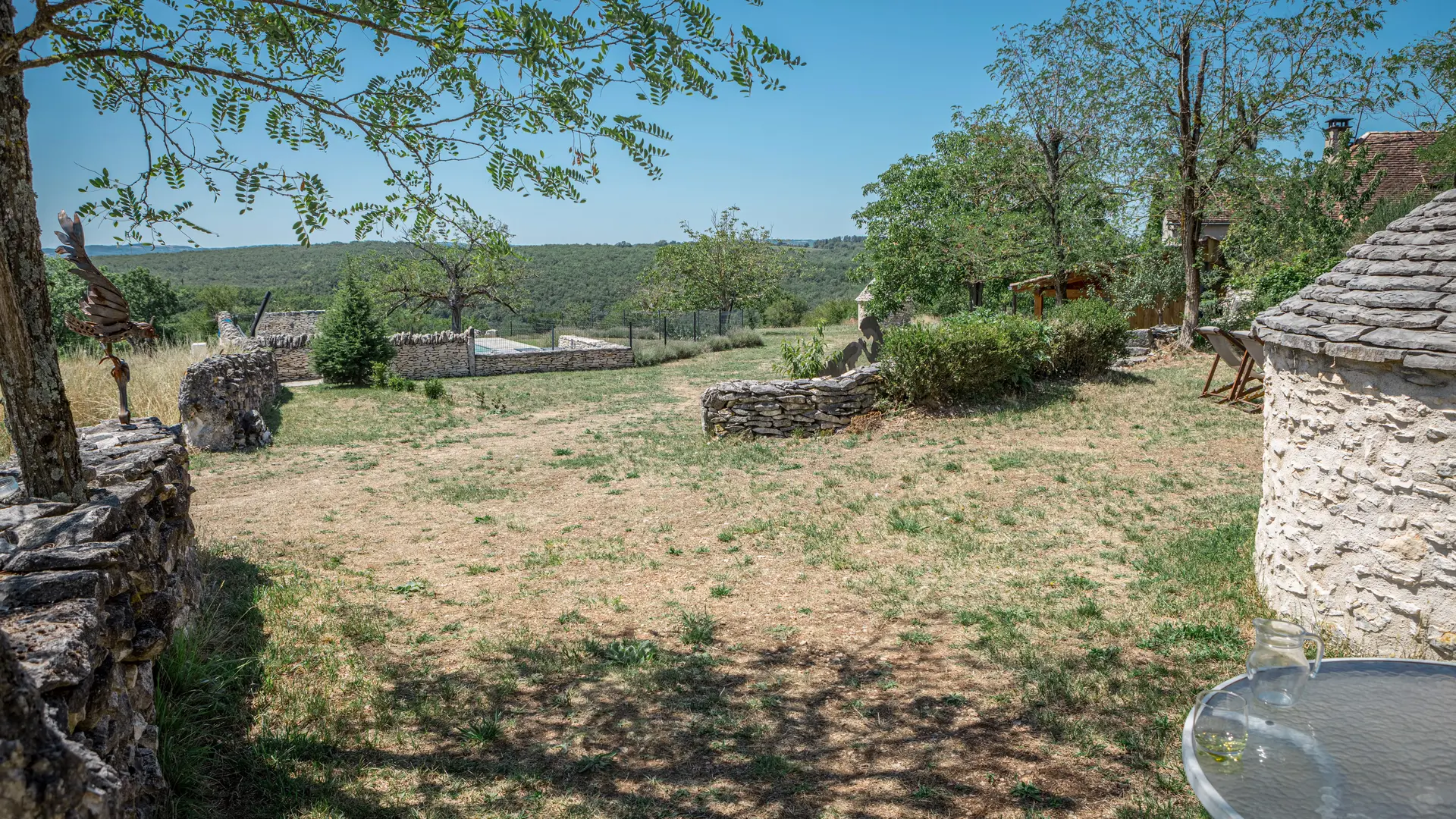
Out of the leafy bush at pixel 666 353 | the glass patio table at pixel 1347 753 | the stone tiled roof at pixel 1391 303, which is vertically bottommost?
→ the glass patio table at pixel 1347 753

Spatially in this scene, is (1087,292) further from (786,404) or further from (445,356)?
(445,356)

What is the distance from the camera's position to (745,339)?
29.8 meters

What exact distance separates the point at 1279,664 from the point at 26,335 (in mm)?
5070

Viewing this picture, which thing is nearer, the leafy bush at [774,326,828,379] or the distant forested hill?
the leafy bush at [774,326,828,379]

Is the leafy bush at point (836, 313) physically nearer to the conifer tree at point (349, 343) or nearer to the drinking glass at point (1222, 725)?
the conifer tree at point (349, 343)

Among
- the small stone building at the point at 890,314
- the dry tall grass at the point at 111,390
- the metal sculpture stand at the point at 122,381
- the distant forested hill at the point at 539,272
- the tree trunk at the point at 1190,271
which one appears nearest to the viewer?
the metal sculpture stand at the point at 122,381

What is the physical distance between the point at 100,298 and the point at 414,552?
9.58 feet

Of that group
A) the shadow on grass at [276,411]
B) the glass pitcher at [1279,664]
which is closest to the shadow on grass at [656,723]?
the glass pitcher at [1279,664]

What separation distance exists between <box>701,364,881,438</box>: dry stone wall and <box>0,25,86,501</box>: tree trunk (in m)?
8.42

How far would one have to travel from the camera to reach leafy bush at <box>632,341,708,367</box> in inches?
992

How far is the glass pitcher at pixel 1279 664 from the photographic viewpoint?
2598 millimetres

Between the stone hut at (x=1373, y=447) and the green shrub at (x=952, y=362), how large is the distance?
6.34 m

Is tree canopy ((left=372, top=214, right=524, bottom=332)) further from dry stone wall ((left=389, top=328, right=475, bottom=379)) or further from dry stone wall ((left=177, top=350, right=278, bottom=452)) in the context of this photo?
dry stone wall ((left=177, top=350, right=278, bottom=452))

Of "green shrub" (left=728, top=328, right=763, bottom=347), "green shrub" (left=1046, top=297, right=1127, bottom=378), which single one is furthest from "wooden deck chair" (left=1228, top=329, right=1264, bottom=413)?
"green shrub" (left=728, top=328, right=763, bottom=347)
